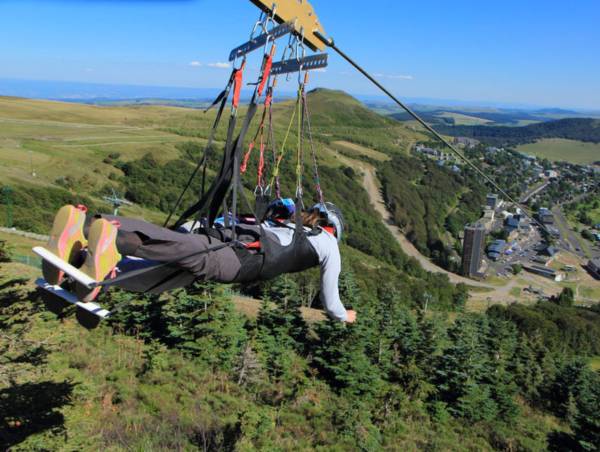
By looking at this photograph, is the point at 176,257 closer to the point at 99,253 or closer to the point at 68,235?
the point at 99,253

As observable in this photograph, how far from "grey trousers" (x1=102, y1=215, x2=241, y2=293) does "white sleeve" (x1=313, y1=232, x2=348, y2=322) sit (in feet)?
2.84

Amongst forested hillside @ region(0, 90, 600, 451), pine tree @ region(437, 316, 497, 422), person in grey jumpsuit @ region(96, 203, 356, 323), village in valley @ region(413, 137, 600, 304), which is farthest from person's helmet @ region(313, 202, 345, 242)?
village in valley @ region(413, 137, 600, 304)

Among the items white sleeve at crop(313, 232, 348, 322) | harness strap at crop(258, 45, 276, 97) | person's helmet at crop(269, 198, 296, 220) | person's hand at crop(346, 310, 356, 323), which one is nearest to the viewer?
harness strap at crop(258, 45, 276, 97)

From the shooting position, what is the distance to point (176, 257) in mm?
3490

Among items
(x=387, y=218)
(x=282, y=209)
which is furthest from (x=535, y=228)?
(x=282, y=209)

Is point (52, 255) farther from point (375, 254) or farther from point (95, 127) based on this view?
point (95, 127)

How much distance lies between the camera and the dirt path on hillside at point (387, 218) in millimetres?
85644

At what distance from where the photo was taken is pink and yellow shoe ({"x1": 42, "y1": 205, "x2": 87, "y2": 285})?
10.9 ft

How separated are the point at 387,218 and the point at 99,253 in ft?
320

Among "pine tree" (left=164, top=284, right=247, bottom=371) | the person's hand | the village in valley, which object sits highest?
the person's hand

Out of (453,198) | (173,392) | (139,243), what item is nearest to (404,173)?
(453,198)

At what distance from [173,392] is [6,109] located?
76.3 m

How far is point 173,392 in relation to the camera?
1452cm

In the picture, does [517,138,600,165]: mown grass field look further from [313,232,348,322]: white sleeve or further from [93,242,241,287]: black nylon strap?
[93,242,241,287]: black nylon strap
